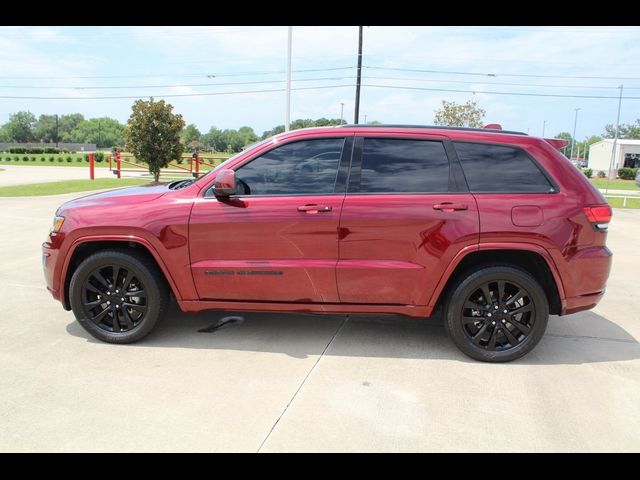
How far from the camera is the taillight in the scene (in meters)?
3.79

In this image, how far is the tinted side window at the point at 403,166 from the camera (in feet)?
12.8

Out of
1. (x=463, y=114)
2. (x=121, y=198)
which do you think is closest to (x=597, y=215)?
(x=121, y=198)

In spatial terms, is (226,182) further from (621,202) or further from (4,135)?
(4,135)

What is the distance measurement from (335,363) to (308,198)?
4.31ft

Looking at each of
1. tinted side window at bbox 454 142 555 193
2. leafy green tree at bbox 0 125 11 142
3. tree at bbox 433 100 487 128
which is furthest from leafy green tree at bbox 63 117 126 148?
tinted side window at bbox 454 142 555 193

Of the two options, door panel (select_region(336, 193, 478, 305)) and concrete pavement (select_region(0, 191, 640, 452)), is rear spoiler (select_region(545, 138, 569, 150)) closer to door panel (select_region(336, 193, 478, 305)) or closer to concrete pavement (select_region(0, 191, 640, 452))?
door panel (select_region(336, 193, 478, 305))

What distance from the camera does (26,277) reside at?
6.13 m

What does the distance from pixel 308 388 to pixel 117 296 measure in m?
1.86

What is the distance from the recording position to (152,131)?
19.9 m

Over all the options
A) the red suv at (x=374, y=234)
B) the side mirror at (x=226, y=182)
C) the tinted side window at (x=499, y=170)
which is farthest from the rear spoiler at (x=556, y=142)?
the side mirror at (x=226, y=182)

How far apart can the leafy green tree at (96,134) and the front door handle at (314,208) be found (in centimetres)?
14009

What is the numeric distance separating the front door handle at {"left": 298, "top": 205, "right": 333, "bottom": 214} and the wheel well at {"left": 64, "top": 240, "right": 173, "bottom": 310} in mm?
1323

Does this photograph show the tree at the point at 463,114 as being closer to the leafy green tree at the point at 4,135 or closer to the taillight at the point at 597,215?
the taillight at the point at 597,215
